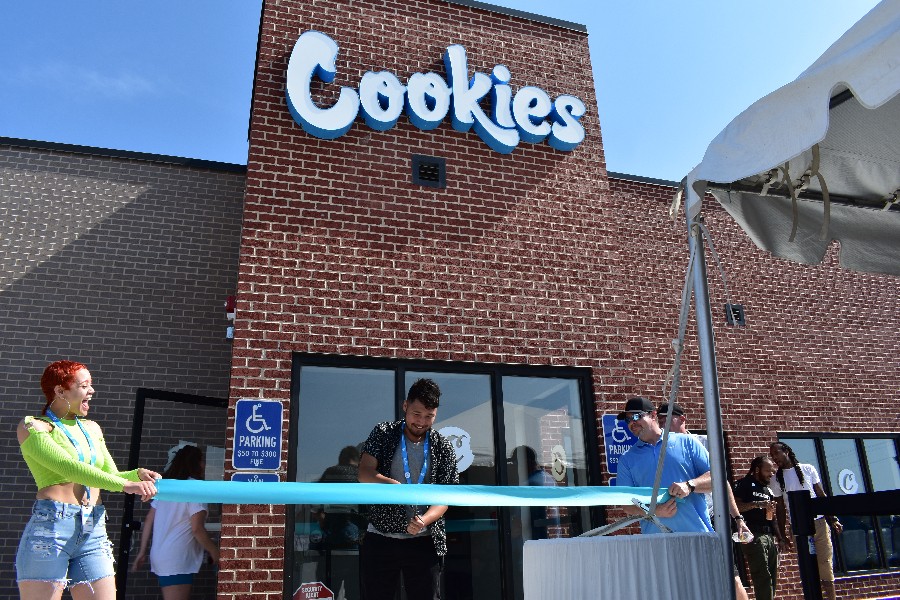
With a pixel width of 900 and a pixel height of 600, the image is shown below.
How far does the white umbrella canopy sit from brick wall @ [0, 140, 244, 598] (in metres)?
6.78

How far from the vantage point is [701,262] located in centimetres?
337

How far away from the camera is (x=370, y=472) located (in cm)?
488

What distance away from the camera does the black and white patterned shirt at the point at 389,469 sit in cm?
476

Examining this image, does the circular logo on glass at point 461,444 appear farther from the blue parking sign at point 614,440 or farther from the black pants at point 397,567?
the black pants at point 397,567

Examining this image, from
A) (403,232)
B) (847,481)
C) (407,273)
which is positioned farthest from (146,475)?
(847,481)

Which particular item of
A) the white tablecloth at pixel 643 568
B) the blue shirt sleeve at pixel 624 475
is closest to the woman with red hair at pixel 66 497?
the white tablecloth at pixel 643 568

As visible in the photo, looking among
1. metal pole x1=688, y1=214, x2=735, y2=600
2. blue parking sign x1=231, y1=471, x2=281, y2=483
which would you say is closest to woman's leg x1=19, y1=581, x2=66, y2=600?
blue parking sign x1=231, y1=471, x2=281, y2=483

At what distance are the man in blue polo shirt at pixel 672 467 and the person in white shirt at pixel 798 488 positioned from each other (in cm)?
337

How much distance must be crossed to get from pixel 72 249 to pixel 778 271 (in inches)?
372

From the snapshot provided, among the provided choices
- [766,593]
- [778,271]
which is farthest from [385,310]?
[778,271]

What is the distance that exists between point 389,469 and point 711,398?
8.35 ft

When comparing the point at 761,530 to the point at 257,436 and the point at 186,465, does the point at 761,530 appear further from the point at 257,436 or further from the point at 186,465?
the point at 186,465

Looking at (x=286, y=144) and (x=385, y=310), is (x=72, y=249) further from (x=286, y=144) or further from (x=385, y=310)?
(x=385, y=310)

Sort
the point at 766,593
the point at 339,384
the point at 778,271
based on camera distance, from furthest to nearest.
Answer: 1. the point at 778,271
2. the point at 766,593
3. the point at 339,384
